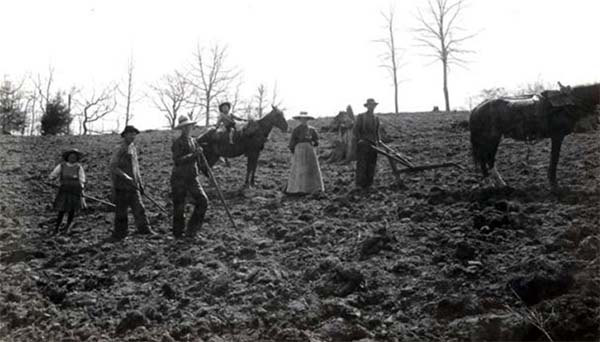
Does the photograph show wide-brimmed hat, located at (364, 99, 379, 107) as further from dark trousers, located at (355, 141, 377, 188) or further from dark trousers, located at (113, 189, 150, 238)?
dark trousers, located at (113, 189, 150, 238)

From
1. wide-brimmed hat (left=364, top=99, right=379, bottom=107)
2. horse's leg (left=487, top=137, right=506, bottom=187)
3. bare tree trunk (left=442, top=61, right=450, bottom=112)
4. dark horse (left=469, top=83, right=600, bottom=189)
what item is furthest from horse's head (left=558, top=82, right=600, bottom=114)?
bare tree trunk (left=442, top=61, right=450, bottom=112)

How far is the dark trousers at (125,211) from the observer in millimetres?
8836

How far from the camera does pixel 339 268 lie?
19.5 ft

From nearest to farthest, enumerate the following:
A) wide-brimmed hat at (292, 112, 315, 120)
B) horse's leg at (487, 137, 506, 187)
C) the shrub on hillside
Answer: horse's leg at (487, 137, 506, 187), wide-brimmed hat at (292, 112, 315, 120), the shrub on hillside

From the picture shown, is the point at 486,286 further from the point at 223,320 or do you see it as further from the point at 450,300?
the point at 223,320

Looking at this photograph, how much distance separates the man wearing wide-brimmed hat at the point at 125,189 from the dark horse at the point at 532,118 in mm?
5864

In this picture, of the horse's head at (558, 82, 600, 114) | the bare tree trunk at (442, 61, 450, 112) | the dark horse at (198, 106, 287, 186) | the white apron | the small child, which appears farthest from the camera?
the bare tree trunk at (442, 61, 450, 112)

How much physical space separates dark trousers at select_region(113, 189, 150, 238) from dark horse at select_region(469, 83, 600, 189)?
5845mm

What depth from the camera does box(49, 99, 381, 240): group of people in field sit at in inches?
330

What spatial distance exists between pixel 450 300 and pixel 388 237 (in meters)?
1.98

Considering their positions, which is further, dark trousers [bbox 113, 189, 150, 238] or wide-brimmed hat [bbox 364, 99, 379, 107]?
wide-brimmed hat [bbox 364, 99, 379, 107]

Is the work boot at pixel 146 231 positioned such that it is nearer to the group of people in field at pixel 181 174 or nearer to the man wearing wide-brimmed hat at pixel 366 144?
the group of people in field at pixel 181 174

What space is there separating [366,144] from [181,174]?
4029mm

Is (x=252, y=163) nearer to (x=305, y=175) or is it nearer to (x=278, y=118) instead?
(x=278, y=118)
